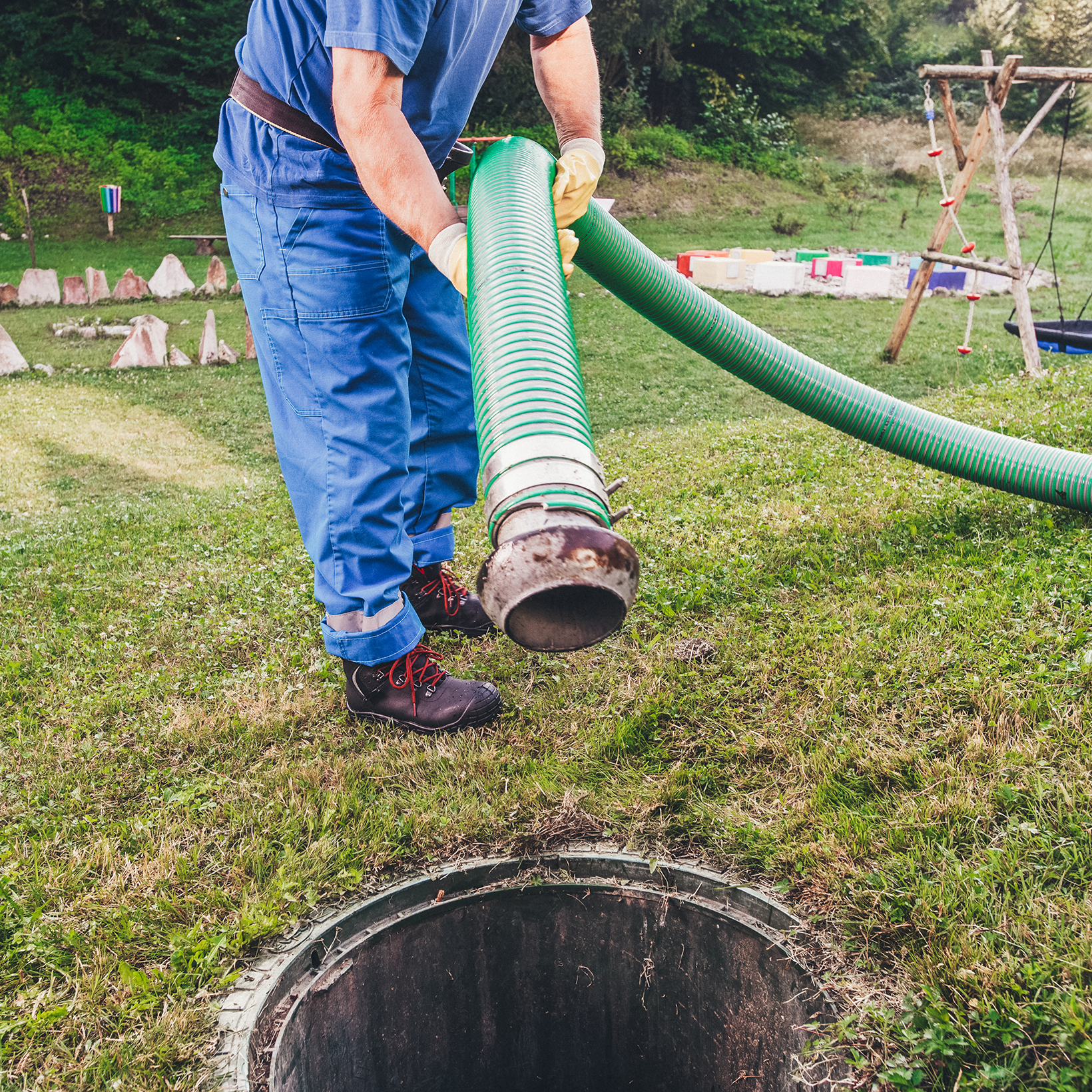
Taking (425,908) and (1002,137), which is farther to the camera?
(1002,137)

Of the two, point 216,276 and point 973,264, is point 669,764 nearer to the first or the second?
point 973,264

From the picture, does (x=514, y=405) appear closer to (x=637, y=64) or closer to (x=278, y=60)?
(x=278, y=60)

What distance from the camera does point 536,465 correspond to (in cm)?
134

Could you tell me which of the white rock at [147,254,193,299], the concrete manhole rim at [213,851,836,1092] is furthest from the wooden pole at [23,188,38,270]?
the concrete manhole rim at [213,851,836,1092]

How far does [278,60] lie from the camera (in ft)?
7.18

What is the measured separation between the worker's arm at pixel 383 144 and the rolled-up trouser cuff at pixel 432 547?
1293 millimetres

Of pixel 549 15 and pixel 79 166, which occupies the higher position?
pixel 549 15

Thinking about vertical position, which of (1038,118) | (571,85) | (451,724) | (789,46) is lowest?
(451,724)

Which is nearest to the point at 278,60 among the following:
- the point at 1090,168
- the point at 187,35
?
the point at 187,35

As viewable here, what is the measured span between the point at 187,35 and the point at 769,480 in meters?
21.9

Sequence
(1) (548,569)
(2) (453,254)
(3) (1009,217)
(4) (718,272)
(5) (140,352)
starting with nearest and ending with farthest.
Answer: (1) (548,569)
(2) (453,254)
(3) (1009,217)
(5) (140,352)
(4) (718,272)

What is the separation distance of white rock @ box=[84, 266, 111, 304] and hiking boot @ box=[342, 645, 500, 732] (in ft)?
41.3

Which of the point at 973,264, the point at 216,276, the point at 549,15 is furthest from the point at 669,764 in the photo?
the point at 216,276

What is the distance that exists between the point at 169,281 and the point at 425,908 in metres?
13.7
